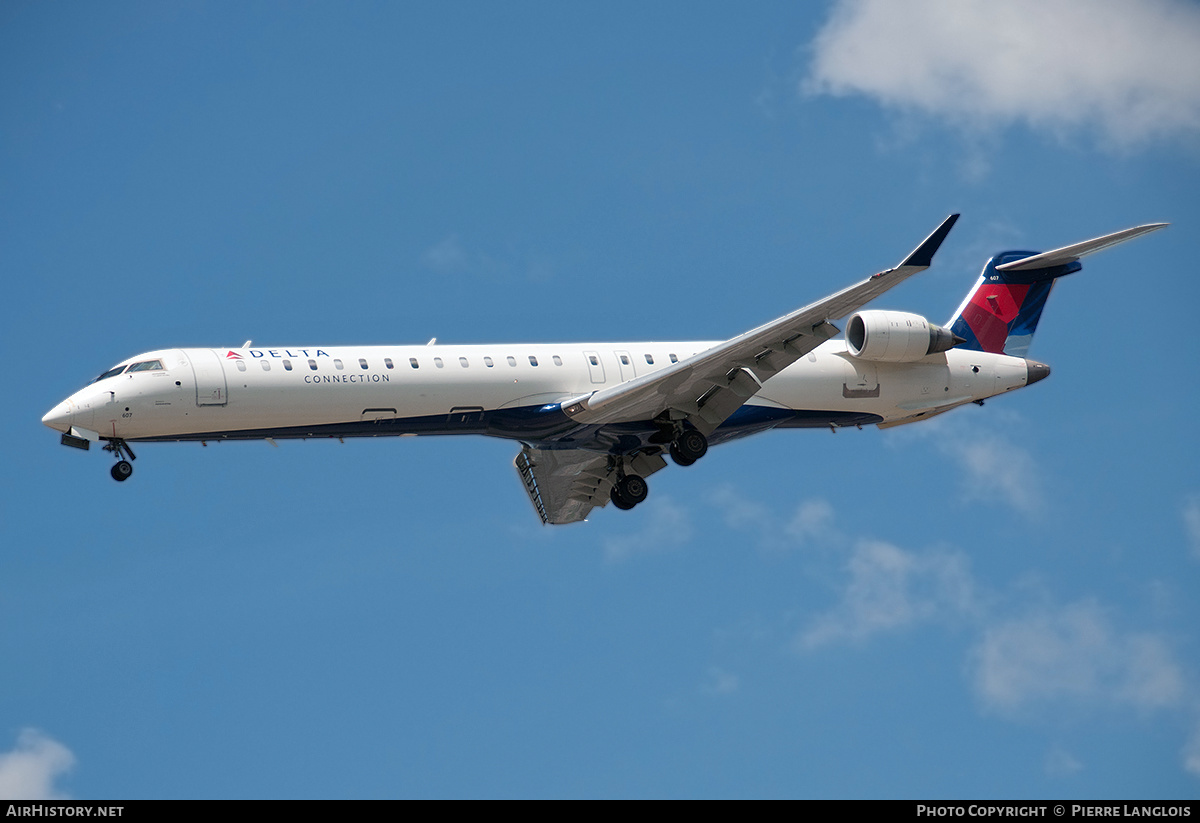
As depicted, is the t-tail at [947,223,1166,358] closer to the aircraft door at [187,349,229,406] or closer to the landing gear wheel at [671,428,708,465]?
the landing gear wheel at [671,428,708,465]

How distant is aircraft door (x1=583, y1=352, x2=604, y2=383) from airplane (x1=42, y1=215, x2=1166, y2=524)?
0.03 meters

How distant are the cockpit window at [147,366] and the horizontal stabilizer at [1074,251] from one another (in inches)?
740

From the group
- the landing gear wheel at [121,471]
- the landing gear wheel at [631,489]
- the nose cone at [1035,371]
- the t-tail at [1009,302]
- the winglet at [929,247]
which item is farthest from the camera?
the t-tail at [1009,302]

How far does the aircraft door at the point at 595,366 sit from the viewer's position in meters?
29.5

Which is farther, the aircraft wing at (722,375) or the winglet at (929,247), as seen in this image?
the aircraft wing at (722,375)

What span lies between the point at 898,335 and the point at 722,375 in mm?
3978

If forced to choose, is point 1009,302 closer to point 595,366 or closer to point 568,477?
point 595,366

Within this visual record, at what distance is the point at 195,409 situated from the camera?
1056 inches

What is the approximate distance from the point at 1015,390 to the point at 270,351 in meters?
16.3

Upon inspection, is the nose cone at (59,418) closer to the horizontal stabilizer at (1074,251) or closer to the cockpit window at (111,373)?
the cockpit window at (111,373)

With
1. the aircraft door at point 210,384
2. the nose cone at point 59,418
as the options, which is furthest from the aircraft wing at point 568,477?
the nose cone at point 59,418

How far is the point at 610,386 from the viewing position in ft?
97.2
